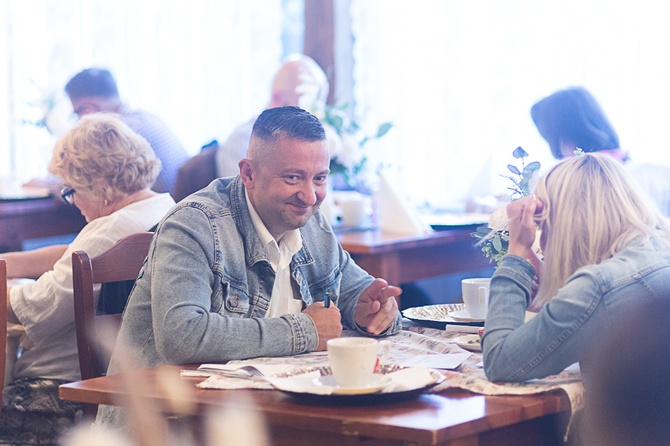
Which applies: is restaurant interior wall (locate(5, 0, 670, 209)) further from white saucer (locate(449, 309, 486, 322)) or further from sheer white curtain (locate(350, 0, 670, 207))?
white saucer (locate(449, 309, 486, 322))

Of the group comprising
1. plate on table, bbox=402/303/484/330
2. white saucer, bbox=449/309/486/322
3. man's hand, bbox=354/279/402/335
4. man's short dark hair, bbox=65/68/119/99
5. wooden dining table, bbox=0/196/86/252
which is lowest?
wooden dining table, bbox=0/196/86/252

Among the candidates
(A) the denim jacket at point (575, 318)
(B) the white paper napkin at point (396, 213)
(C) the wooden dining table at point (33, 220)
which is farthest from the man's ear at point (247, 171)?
(C) the wooden dining table at point (33, 220)

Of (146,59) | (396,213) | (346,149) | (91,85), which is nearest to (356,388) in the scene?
(396,213)

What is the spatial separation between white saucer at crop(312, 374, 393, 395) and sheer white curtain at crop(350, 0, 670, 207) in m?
2.78

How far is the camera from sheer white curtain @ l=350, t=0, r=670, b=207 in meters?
4.07

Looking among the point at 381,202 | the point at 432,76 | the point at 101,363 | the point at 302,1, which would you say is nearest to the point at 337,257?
the point at 101,363

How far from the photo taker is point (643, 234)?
1.65 metres

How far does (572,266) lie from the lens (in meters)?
1.66

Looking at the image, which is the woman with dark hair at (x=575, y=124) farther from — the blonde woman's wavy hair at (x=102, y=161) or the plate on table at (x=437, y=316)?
the blonde woman's wavy hair at (x=102, y=161)

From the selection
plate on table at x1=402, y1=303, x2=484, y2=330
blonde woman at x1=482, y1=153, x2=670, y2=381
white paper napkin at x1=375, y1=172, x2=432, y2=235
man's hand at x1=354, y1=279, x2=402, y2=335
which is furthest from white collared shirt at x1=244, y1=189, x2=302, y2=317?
white paper napkin at x1=375, y1=172, x2=432, y2=235

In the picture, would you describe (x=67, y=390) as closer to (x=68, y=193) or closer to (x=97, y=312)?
(x=97, y=312)

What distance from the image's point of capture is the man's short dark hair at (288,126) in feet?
6.50

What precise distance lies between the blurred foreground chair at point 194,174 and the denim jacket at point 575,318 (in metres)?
2.39

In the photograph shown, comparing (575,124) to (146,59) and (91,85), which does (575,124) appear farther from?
(146,59)
